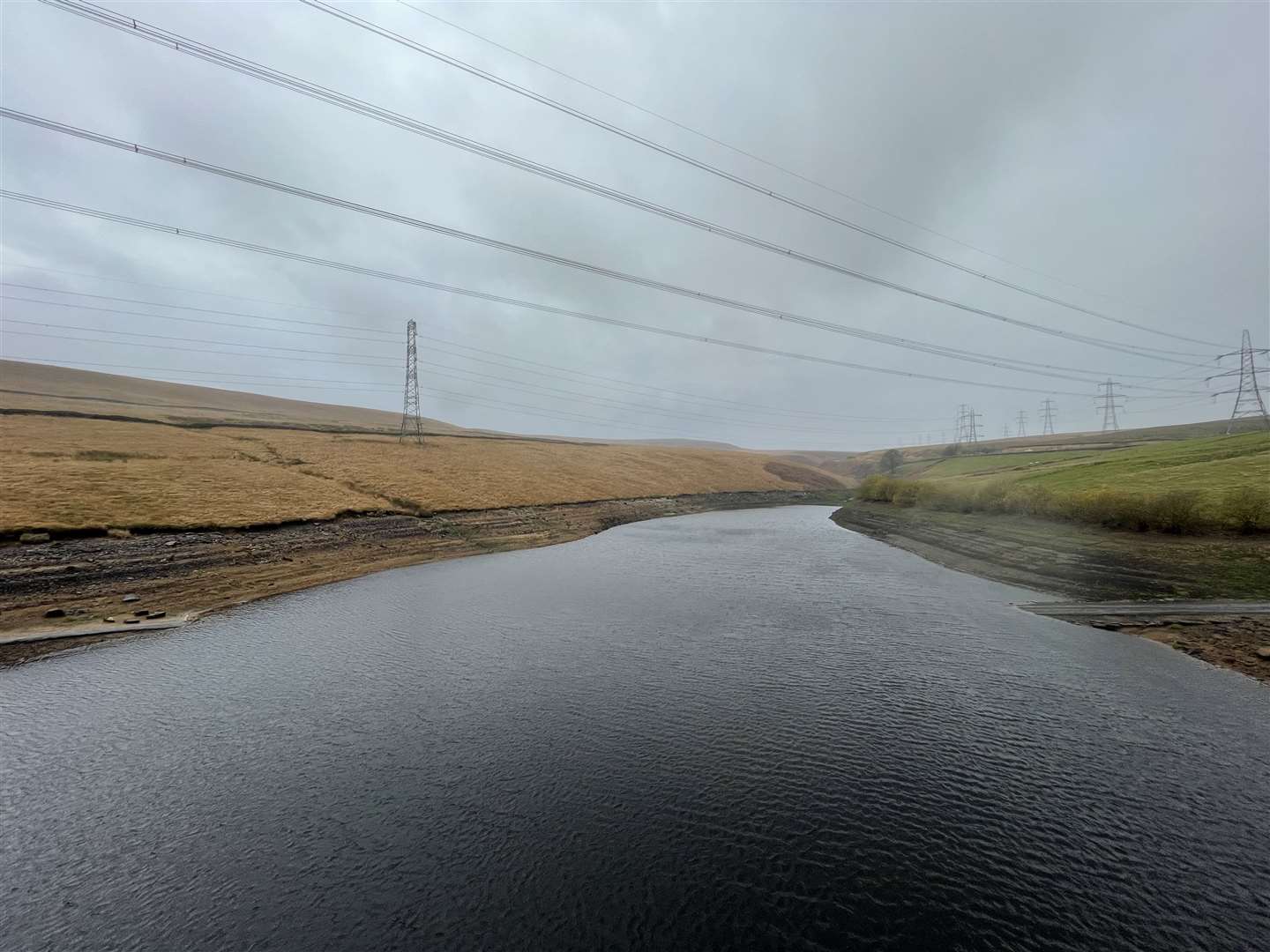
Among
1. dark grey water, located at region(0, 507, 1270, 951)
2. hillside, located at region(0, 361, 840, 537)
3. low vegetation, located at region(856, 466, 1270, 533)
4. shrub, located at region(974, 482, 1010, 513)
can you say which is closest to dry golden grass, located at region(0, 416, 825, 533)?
hillside, located at region(0, 361, 840, 537)

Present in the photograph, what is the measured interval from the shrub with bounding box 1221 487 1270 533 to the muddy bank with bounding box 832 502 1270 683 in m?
0.81

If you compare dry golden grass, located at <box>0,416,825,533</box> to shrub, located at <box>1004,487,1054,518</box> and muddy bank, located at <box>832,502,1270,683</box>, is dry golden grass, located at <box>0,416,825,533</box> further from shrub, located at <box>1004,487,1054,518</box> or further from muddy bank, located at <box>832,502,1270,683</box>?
shrub, located at <box>1004,487,1054,518</box>

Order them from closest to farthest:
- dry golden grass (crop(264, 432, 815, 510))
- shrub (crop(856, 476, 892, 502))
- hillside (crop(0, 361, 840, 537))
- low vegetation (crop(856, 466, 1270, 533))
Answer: low vegetation (crop(856, 466, 1270, 533)) < hillside (crop(0, 361, 840, 537)) < dry golden grass (crop(264, 432, 815, 510)) < shrub (crop(856, 476, 892, 502))

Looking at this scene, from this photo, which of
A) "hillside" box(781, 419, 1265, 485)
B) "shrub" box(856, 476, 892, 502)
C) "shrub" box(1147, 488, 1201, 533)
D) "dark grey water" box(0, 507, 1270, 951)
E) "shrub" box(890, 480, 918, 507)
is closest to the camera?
"dark grey water" box(0, 507, 1270, 951)

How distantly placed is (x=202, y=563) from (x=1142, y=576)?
40851mm

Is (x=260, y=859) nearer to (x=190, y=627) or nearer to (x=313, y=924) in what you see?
(x=313, y=924)

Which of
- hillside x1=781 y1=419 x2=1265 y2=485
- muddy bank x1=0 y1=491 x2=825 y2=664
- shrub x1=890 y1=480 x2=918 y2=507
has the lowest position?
muddy bank x1=0 y1=491 x2=825 y2=664

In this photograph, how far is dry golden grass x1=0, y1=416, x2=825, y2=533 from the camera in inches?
954

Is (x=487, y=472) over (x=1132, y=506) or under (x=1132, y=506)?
over

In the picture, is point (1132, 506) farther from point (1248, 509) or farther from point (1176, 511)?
point (1248, 509)

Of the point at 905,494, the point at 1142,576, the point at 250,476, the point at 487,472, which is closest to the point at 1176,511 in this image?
the point at 1142,576

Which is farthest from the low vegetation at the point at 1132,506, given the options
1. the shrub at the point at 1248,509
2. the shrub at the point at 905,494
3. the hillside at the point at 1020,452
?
the hillside at the point at 1020,452

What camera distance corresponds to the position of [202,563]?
838 inches

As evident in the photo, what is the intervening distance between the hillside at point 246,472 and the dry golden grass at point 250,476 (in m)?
0.10
